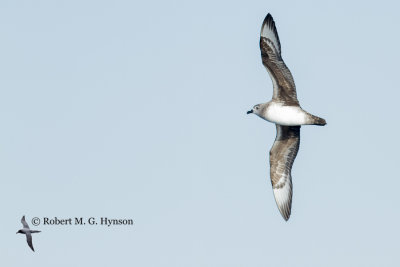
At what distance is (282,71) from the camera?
109 ft

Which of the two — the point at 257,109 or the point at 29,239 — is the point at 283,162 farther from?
the point at 29,239

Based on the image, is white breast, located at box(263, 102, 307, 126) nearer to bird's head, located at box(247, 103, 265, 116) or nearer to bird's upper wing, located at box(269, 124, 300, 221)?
bird's head, located at box(247, 103, 265, 116)

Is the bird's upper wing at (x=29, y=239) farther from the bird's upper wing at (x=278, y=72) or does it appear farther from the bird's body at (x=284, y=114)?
the bird's upper wing at (x=278, y=72)

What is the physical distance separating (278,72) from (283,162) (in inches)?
161

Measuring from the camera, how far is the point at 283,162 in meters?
35.6

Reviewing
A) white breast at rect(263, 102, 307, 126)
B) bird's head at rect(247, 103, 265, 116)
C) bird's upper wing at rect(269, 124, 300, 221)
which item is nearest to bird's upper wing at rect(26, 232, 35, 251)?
bird's upper wing at rect(269, 124, 300, 221)

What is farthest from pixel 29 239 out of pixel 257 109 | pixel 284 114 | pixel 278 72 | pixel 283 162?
pixel 278 72

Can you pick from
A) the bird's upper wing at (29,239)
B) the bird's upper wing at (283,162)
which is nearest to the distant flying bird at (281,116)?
the bird's upper wing at (283,162)

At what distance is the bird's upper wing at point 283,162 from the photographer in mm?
35250

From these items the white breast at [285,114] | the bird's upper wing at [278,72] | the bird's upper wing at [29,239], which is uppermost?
the bird's upper wing at [278,72]

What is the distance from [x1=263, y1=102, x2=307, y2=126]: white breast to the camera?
110ft

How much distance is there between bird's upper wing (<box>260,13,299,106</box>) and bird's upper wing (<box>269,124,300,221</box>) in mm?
1876

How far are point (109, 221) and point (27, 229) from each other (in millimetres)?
3893

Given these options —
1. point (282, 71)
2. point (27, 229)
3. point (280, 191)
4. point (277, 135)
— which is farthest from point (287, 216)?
point (27, 229)
